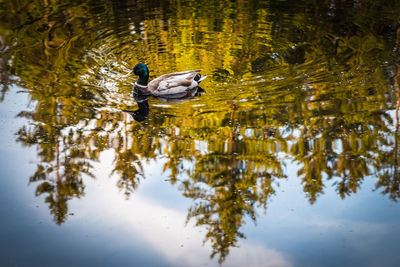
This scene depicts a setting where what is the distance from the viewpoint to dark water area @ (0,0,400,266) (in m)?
4.71

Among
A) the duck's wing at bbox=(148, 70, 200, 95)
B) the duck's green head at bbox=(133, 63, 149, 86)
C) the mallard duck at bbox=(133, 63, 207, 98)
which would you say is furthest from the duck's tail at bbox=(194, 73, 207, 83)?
the duck's green head at bbox=(133, 63, 149, 86)

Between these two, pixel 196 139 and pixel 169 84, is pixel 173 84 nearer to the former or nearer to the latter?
pixel 169 84

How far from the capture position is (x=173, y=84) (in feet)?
25.1

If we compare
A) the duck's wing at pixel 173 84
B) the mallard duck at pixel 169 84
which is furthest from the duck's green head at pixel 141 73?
the duck's wing at pixel 173 84

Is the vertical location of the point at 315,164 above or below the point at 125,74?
below

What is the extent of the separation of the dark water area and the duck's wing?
0.22 m

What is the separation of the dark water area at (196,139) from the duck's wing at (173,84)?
0.22 m

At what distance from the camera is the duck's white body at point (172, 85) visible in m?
7.66

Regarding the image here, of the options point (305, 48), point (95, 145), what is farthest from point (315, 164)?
point (305, 48)

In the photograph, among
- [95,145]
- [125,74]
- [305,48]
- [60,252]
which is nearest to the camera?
[60,252]

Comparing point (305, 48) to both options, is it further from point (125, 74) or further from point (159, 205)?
point (159, 205)

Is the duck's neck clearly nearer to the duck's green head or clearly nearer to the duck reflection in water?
the duck's green head

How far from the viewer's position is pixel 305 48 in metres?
9.16

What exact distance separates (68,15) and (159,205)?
7501mm
